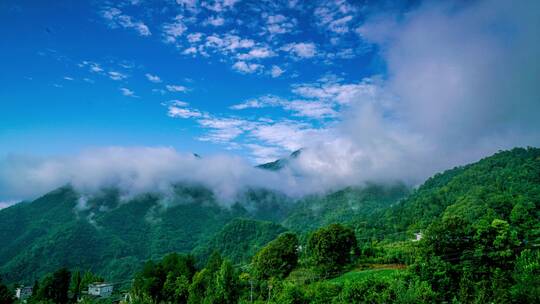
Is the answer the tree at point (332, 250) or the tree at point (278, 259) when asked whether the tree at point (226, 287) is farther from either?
the tree at point (332, 250)

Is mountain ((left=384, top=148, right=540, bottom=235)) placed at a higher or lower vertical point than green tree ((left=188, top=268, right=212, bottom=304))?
higher

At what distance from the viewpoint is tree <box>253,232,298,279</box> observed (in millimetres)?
62469

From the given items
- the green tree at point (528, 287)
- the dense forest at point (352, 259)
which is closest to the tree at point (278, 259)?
the dense forest at point (352, 259)

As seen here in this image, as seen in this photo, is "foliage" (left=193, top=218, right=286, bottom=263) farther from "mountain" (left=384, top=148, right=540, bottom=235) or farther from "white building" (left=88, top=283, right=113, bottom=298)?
"white building" (left=88, top=283, right=113, bottom=298)

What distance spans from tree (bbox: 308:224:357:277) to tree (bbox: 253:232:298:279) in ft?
16.7

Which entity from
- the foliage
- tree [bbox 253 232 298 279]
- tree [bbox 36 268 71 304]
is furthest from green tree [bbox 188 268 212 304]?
the foliage

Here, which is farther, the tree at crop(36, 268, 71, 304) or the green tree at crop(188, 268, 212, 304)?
the tree at crop(36, 268, 71, 304)

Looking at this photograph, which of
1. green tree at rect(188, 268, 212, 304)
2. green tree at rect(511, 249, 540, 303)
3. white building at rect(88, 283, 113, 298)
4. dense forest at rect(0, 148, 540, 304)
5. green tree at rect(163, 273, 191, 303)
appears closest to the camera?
green tree at rect(511, 249, 540, 303)

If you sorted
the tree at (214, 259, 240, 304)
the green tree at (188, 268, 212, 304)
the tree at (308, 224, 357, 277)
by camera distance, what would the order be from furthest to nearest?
the tree at (308, 224, 357, 277) < the green tree at (188, 268, 212, 304) < the tree at (214, 259, 240, 304)

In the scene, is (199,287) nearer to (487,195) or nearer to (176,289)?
(176,289)

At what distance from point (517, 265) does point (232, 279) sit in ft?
113

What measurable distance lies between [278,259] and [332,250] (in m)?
10.6

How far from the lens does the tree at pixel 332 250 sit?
5847 centimetres

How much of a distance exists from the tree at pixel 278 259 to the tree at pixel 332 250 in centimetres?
508
